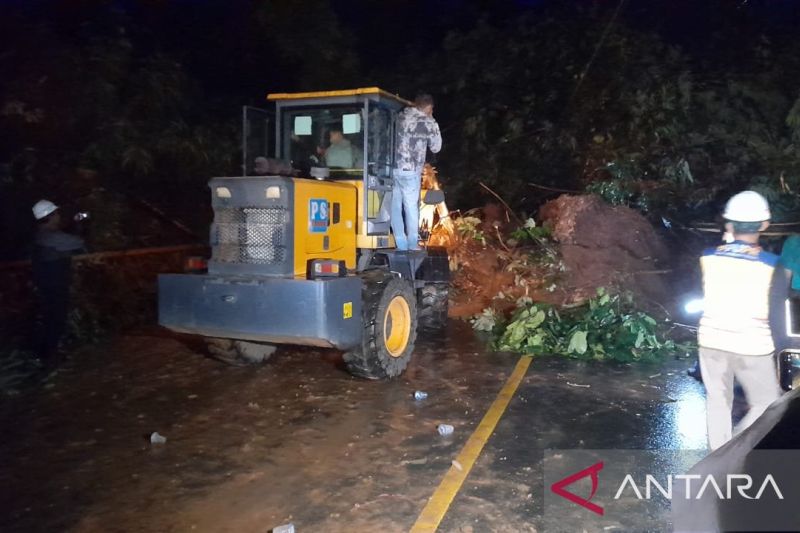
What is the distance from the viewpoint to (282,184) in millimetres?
6539

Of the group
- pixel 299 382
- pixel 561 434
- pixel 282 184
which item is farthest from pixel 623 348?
pixel 282 184

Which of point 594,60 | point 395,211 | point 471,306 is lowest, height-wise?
point 471,306

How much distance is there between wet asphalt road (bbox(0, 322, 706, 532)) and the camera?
4457 millimetres

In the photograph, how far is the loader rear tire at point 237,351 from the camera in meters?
7.60

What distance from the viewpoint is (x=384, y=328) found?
719 cm

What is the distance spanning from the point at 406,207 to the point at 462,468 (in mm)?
3928

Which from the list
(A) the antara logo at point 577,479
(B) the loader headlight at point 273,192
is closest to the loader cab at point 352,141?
(B) the loader headlight at point 273,192

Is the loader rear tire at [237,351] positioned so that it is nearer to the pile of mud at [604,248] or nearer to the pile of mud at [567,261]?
the pile of mud at [567,261]

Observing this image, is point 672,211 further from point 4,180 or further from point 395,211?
point 4,180

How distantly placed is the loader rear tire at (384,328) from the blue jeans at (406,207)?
72cm

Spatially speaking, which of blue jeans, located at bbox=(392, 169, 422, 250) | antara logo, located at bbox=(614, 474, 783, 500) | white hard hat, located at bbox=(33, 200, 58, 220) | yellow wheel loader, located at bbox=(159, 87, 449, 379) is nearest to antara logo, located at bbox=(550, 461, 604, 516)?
antara logo, located at bbox=(614, 474, 783, 500)

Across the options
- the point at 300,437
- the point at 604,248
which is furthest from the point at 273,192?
the point at 604,248

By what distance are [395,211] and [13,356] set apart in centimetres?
451

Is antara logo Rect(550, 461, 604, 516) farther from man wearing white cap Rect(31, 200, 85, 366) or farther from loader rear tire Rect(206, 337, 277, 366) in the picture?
man wearing white cap Rect(31, 200, 85, 366)
